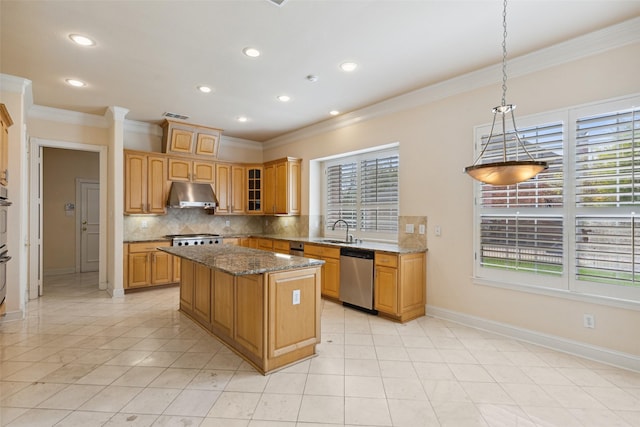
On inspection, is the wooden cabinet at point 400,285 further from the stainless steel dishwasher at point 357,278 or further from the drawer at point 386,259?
the stainless steel dishwasher at point 357,278

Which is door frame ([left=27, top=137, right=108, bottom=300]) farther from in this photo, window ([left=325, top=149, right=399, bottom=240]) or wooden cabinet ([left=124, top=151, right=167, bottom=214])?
window ([left=325, top=149, right=399, bottom=240])

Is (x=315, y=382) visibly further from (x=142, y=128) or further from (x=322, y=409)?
(x=142, y=128)

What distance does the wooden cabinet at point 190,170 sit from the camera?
5.71m

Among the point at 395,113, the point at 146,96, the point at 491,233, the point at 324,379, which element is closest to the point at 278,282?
the point at 324,379

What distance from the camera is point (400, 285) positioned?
378 centimetres

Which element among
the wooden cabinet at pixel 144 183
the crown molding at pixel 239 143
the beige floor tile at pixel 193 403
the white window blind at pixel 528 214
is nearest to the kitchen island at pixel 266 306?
the beige floor tile at pixel 193 403

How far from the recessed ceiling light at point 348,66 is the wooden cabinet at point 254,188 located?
3557 millimetres

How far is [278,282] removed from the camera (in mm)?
2672

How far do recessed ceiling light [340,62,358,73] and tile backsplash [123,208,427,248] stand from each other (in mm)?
3021

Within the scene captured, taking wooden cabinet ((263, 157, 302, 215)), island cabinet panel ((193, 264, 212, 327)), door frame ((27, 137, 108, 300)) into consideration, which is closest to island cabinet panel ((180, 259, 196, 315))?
island cabinet panel ((193, 264, 212, 327))

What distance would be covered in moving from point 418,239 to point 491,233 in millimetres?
915

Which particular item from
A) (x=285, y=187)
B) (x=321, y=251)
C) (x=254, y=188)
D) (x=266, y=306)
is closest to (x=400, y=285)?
(x=321, y=251)

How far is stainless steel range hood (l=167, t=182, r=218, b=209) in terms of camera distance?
219 inches

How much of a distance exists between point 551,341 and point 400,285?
1508mm
